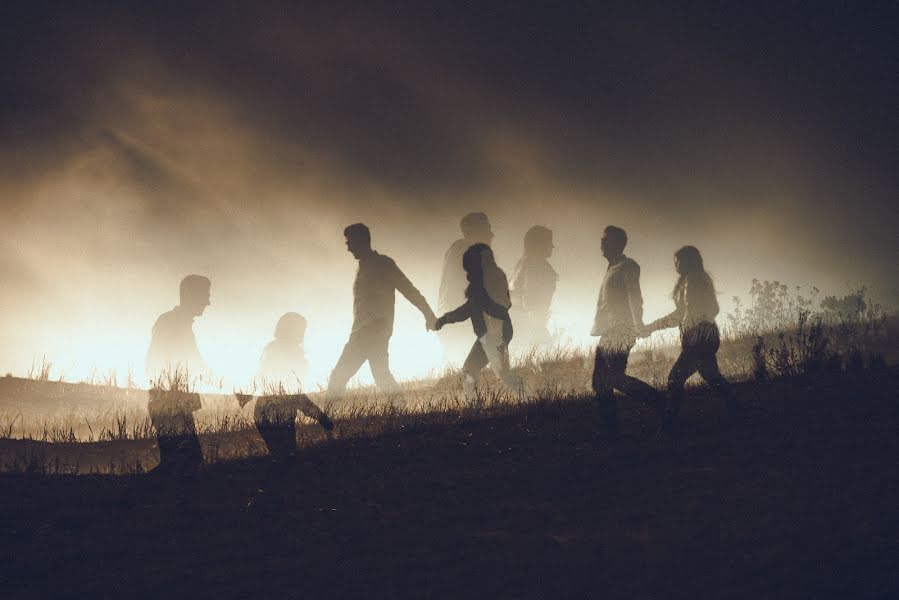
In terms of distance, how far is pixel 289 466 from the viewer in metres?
5.23

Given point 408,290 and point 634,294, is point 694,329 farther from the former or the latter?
point 408,290

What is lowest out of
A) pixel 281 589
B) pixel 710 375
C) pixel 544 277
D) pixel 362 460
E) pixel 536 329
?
pixel 281 589

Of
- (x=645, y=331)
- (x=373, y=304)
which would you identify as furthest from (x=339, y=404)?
(x=645, y=331)

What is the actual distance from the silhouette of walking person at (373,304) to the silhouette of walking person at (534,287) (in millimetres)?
8327

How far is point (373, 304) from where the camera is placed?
11.0 meters

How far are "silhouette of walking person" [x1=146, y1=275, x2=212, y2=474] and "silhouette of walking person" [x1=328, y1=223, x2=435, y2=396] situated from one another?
2.69m

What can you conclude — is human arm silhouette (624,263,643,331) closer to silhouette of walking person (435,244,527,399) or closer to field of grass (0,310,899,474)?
field of grass (0,310,899,474)

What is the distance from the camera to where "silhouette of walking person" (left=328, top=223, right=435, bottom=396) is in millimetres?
10930

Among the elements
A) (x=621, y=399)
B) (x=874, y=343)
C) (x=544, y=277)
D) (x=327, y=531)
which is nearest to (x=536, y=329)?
(x=544, y=277)

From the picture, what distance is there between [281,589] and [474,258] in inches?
284

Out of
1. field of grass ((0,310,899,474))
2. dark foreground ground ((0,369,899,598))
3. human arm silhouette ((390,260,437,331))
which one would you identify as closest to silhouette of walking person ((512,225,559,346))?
field of grass ((0,310,899,474))

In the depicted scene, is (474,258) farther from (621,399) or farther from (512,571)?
(512,571)

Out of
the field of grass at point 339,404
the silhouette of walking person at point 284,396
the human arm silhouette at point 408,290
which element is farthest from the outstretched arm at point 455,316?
the silhouette of walking person at point 284,396

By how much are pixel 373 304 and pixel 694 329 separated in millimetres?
5683
